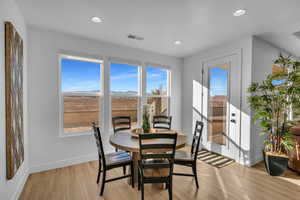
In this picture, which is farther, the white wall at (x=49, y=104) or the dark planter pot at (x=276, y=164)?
the white wall at (x=49, y=104)

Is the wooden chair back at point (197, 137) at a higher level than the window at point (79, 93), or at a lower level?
lower

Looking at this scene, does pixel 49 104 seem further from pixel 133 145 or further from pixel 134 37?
pixel 134 37

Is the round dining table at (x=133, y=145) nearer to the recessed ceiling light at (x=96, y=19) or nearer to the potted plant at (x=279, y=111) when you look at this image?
the potted plant at (x=279, y=111)

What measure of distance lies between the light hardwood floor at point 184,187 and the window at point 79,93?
3.06 ft

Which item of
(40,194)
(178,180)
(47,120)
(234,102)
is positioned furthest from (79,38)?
(234,102)

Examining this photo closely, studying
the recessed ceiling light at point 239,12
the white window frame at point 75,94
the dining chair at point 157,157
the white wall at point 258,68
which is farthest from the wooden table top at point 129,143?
the recessed ceiling light at point 239,12

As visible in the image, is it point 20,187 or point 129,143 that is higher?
point 129,143

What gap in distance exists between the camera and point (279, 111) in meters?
2.64

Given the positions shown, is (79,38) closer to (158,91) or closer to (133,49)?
(133,49)

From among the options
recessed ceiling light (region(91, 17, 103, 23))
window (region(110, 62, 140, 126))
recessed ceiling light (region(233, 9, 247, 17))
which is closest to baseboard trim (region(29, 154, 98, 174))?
window (region(110, 62, 140, 126))

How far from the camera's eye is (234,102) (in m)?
3.30

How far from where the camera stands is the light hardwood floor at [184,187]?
2.09m

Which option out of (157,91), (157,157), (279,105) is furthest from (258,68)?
(157,157)

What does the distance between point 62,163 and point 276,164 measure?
4.04m
